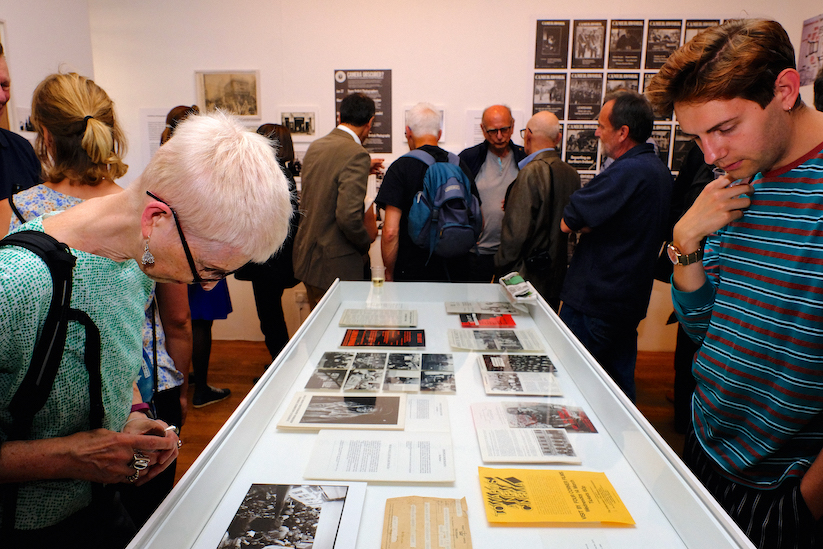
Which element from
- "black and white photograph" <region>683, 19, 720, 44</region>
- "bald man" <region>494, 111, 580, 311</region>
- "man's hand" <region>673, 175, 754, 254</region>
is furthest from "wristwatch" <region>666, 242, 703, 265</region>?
"black and white photograph" <region>683, 19, 720, 44</region>

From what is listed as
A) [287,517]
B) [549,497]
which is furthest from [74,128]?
[549,497]

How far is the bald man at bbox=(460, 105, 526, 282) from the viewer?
10.7 ft

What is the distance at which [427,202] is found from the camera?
2.70 meters

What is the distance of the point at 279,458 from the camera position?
43.0 inches

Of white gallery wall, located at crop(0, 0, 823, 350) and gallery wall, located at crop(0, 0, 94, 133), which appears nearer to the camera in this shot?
gallery wall, located at crop(0, 0, 94, 133)

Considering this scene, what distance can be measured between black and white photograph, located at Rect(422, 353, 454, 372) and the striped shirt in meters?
0.67

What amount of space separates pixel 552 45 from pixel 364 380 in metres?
3.31

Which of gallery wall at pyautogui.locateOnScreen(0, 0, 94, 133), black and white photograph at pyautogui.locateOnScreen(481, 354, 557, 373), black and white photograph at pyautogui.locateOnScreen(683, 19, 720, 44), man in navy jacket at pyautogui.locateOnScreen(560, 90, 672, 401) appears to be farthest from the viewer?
black and white photograph at pyautogui.locateOnScreen(683, 19, 720, 44)

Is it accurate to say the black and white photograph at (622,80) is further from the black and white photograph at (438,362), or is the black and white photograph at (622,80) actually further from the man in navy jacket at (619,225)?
the black and white photograph at (438,362)

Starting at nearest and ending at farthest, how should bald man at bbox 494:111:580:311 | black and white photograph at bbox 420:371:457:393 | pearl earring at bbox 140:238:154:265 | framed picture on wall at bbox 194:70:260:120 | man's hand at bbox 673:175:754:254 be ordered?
1. pearl earring at bbox 140:238:154:265
2. man's hand at bbox 673:175:754:254
3. black and white photograph at bbox 420:371:457:393
4. bald man at bbox 494:111:580:311
5. framed picture on wall at bbox 194:70:260:120

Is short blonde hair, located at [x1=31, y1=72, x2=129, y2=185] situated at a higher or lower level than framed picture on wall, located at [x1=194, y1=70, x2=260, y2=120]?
lower

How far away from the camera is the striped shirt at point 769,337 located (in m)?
1.03

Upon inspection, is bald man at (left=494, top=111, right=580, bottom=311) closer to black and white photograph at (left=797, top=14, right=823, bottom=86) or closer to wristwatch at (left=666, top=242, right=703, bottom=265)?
wristwatch at (left=666, top=242, right=703, bottom=265)

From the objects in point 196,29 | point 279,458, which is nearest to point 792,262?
point 279,458
